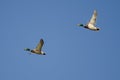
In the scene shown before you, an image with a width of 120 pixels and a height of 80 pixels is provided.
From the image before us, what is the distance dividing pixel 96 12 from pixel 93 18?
3.18ft

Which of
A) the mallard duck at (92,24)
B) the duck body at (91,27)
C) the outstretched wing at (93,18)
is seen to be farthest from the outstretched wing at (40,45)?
the outstretched wing at (93,18)

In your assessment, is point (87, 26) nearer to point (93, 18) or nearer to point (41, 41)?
point (93, 18)

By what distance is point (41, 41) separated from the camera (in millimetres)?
55219

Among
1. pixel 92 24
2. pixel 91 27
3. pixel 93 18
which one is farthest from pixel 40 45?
pixel 93 18

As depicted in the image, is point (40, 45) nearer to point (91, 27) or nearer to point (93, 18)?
point (91, 27)

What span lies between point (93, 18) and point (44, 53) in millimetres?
8609

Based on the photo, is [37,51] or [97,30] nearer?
[97,30]

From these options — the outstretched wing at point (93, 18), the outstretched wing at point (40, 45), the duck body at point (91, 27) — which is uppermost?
the outstretched wing at point (93, 18)

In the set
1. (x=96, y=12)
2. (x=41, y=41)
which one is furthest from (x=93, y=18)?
(x=41, y=41)

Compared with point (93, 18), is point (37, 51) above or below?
below

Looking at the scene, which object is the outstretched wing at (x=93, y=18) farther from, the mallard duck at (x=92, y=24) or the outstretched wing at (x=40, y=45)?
the outstretched wing at (x=40, y=45)

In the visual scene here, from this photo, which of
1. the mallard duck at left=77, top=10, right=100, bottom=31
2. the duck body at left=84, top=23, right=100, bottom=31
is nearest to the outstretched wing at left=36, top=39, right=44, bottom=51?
the mallard duck at left=77, top=10, right=100, bottom=31

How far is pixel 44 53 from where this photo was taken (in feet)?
185

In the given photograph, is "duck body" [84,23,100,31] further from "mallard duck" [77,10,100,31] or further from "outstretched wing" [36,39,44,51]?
"outstretched wing" [36,39,44,51]
